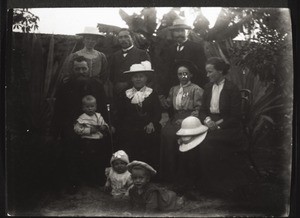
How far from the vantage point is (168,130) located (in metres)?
2.16

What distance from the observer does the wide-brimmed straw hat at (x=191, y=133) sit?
7.06 feet

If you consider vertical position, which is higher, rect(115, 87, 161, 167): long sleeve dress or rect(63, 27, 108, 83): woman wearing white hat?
rect(63, 27, 108, 83): woman wearing white hat

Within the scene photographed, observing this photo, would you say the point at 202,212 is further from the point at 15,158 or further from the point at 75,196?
Result: the point at 15,158

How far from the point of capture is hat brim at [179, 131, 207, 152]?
7.07ft

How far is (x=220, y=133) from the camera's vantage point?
2.16 meters

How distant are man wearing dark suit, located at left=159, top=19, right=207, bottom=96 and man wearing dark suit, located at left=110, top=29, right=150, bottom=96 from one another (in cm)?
12

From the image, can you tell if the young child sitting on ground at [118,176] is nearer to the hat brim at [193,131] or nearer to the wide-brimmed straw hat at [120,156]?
the wide-brimmed straw hat at [120,156]

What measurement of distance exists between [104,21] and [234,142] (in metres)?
0.90

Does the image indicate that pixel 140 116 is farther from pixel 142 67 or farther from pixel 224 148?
pixel 224 148

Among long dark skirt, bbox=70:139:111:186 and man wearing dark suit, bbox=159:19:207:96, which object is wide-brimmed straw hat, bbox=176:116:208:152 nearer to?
man wearing dark suit, bbox=159:19:207:96

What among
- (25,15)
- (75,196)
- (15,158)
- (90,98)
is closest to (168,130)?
(90,98)

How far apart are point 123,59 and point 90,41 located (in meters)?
0.19

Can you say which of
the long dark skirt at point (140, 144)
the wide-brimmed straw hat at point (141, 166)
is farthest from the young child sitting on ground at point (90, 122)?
the wide-brimmed straw hat at point (141, 166)

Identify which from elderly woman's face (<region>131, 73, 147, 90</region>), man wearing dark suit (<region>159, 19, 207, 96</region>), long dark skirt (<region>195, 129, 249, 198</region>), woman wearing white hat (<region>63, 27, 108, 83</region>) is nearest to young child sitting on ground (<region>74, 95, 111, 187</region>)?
woman wearing white hat (<region>63, 27, 108, 83</region>)
